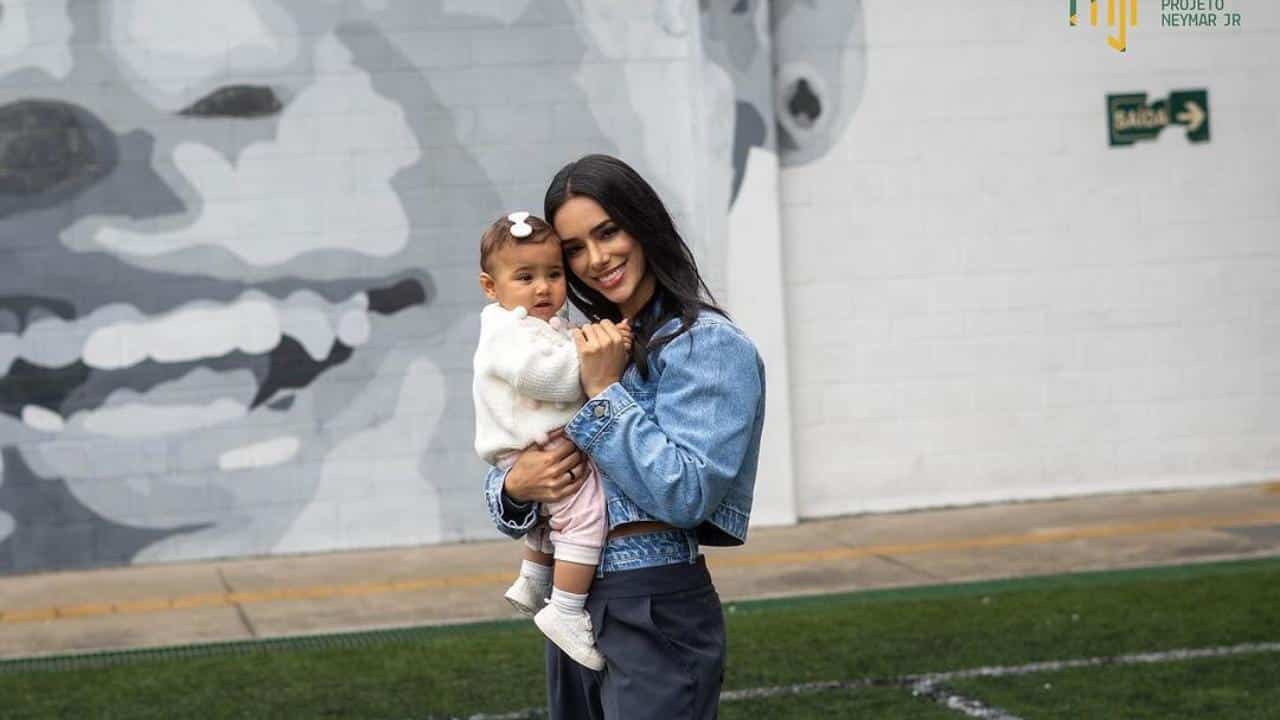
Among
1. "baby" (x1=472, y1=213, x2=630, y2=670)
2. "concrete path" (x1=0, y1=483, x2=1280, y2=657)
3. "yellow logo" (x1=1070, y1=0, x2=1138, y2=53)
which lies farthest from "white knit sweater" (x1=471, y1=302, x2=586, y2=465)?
"yellow logo" (x1=1070, y1=0, x2=1138, y2=53)

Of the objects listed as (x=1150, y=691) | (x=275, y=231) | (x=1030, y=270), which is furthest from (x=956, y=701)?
(x=275, y=231)

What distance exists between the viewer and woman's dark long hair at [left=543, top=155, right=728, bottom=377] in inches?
126

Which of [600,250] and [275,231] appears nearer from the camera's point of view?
[600,250]

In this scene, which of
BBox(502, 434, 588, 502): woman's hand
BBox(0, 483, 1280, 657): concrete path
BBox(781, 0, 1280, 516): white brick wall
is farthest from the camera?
BBox(781, 0, 1280, 516): white brick wall

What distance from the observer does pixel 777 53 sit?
10.0 m

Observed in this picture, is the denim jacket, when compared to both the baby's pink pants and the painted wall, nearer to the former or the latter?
the baby's pink pants

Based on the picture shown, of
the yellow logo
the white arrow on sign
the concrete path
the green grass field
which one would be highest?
the yellow logo

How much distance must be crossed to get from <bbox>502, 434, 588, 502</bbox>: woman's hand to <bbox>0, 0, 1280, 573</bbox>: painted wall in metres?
6.55

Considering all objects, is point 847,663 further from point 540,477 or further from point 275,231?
point 275,231

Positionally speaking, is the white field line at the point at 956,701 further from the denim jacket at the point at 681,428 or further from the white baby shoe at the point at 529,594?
the denim jacket at the point at 681,428

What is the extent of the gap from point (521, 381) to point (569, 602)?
1.34ft

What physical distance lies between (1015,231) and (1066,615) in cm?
342

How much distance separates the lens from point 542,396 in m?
3.19

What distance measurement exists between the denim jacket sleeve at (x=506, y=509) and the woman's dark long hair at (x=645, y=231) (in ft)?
1.08
